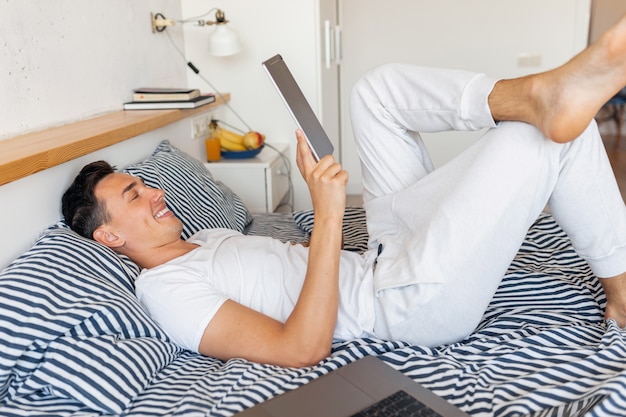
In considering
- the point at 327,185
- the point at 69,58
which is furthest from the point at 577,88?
the point at 69,58

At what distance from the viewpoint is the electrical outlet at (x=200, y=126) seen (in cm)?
267

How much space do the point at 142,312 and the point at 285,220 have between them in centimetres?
99

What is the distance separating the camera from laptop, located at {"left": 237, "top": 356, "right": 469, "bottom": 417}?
0.92 meters

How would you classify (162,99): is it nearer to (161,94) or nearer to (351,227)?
(161,94)

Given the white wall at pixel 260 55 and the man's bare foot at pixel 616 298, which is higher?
the white wall at pixel 260 55

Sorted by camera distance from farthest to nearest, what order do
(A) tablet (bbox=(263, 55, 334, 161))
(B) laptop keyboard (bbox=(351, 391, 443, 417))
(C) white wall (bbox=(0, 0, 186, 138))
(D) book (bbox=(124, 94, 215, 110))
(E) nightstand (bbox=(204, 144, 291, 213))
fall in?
1. (E) nightstand (bbox=(204, 144, 291, 213))
2. (D) book (bbox=(124, 94, 215, 110))
3. (C) white wall (bbox=(0, 0, 186, 138))
4. (A) tablet (bbox=(263, 55, 334, 161))
5. (B) laptop keyboard (bbox=(351, 391, 443, 417))

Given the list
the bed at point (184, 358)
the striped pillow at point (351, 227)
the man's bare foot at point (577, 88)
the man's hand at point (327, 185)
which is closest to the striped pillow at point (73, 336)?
the bed at point (184, 358)

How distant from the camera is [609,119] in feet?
20.6

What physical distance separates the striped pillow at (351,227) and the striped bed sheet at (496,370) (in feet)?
1.55

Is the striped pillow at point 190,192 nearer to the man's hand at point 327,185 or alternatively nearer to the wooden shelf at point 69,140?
the wooden shelf at point 69,140

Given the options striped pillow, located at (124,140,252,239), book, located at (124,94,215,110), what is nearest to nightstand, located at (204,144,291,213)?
book, located at (124,94,215,110)

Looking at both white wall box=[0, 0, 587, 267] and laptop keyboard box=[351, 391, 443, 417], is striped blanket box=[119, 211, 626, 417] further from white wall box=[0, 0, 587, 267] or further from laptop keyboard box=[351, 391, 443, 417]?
white wall box=[0, 0, 587, 267]

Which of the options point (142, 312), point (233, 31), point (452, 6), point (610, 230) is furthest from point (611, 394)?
point (452, 6)

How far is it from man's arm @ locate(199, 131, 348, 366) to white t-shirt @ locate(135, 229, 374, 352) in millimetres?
42
